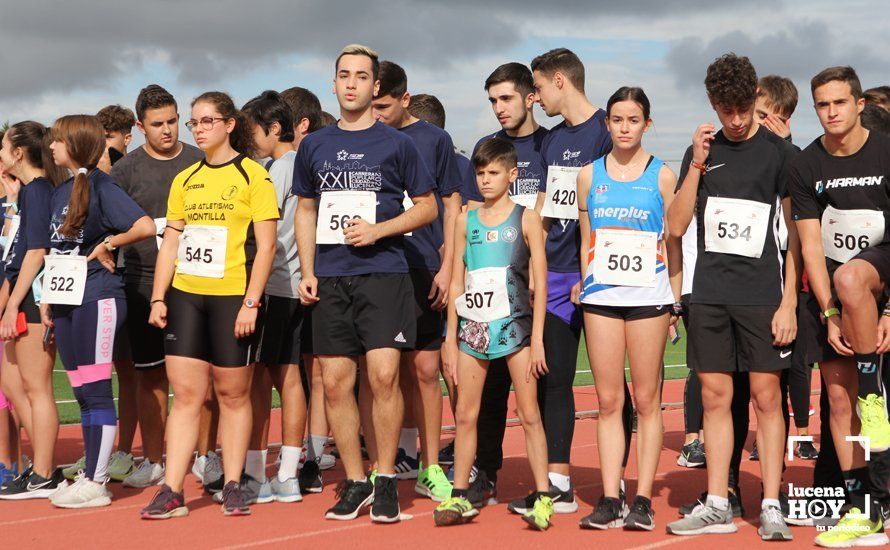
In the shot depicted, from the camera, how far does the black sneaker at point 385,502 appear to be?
5.79m

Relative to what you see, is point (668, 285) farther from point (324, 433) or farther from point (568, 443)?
point (324, 433)

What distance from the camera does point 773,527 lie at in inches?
207

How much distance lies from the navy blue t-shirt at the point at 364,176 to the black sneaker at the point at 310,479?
140 centimetres

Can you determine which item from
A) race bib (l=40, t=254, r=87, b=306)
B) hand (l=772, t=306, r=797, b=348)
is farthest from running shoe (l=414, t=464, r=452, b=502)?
race bib (l=40, t=254, r=87, b=306)

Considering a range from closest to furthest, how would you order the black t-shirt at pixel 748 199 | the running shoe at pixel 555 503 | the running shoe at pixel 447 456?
the black t-shirt at pixel 748 199, the running shoe at pixel 555 503, the running shoe at pixel 447 456

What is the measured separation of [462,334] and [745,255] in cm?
147

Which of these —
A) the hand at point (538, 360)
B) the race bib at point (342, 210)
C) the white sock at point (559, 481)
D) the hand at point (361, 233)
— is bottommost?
the white sock at point (559, 481)

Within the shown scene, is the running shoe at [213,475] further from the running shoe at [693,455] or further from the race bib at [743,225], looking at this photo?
the race bib at [743,225]

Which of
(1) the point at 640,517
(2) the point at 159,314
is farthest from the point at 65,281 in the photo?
(1) the point at 640,517

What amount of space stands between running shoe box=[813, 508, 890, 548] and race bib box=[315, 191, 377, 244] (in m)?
2.68

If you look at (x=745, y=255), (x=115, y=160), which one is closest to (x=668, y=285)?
(x=745, y=255)

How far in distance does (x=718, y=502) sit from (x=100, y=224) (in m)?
3.75

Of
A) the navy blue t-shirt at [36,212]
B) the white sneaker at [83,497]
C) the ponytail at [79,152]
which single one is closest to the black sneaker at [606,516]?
the white sneaker at [83,497]

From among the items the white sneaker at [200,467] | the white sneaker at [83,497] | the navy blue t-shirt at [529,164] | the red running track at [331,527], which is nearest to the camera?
the red running track at [331,527]
